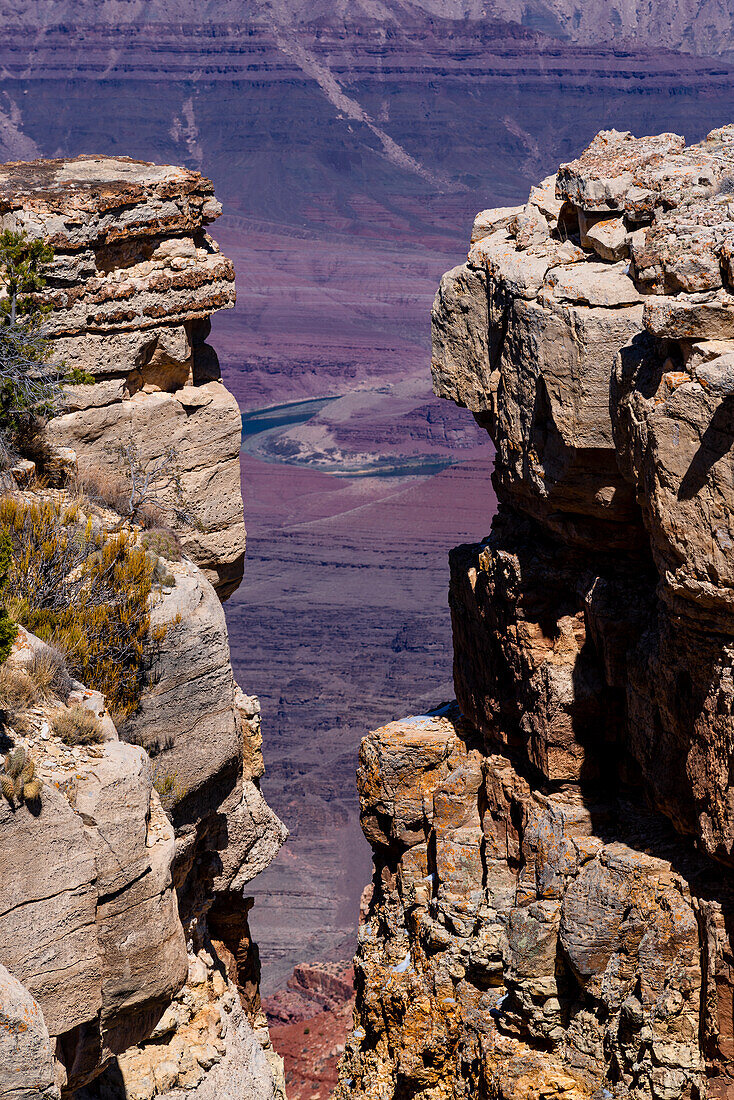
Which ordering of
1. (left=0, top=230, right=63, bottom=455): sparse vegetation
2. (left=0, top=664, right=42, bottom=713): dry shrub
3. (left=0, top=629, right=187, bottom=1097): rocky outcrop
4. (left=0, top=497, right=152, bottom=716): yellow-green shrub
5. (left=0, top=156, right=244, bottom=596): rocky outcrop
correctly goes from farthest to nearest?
(left=0, top=156, right=244, bottom=596): rocky outcrop < (left=0, top=230, right=63, bottom=455): sparse vegetation < (left=0, top=497, right=152, bottom=716): yellow-green shrub < (left=0, top=664, right=42, bottom=713): dry shrub < (left=0, top=629, right=187, bottom=1097): rocky outcrop

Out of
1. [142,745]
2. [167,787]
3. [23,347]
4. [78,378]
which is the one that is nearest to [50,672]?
[142,745]

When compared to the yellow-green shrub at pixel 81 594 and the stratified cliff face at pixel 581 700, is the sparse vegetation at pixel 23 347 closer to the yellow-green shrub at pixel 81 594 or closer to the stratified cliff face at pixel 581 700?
the yellow-green shrub at pixel 81 594

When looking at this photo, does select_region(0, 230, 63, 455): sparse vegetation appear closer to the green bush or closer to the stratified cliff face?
the green bush

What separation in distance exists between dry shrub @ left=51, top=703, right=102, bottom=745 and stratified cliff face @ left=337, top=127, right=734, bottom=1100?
5339 millimetres

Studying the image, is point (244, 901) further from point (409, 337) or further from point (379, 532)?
point (409, 337)

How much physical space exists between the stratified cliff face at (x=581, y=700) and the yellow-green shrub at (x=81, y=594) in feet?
16.0

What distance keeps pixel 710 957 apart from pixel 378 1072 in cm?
584

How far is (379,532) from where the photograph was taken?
111m

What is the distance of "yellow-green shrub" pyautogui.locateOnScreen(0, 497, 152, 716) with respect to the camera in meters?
12.4

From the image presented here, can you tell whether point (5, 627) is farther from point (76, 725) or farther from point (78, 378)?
point (78, 378)

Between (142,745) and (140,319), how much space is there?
537cm

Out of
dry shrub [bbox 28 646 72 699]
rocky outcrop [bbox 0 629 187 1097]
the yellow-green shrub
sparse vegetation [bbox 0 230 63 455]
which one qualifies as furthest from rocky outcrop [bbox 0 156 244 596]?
rocky outcrop [bbox 0 629 187 1097]

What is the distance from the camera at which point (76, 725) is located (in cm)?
1068

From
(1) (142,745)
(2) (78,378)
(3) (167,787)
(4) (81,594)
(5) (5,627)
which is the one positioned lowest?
(3) (167,787)
